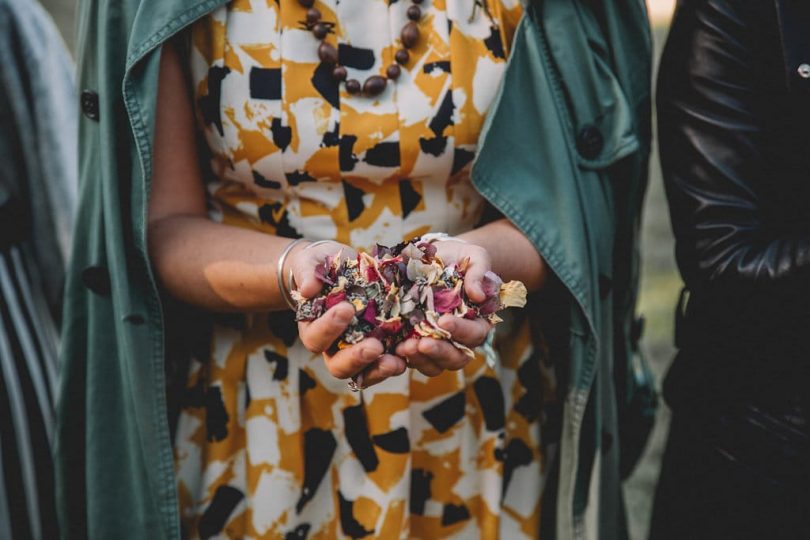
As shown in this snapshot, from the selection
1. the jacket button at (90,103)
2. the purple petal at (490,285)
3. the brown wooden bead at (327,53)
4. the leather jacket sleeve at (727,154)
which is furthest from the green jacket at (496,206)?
the purple petal at (490,285)

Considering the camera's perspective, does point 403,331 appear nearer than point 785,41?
Yes

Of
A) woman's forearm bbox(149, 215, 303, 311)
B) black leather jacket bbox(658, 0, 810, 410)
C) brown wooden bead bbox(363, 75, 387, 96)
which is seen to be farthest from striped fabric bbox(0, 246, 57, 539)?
black leather jacket bbox(658, 0, 810, 410)

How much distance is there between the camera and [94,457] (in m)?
1.96

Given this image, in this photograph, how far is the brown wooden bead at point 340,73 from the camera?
1.79 m

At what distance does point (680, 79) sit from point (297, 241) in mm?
939

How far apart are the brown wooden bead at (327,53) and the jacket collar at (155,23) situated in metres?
0.27

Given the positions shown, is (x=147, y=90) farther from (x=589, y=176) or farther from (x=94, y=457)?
(x=589, y=176)

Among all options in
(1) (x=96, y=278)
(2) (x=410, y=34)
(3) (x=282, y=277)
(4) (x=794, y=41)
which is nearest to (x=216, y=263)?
(3) (x=282, y=277)

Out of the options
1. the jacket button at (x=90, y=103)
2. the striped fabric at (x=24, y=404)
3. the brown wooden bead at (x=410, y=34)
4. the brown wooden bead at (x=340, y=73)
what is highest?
the brown wooden bead at (x=410, y=34)

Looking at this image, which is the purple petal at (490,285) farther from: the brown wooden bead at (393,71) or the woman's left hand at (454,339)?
the brown wooden bead at (393,71)

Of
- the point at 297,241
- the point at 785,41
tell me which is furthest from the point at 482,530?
the point at 785,41

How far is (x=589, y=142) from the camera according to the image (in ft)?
6.31

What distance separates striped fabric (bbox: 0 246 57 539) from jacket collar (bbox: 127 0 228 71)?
0.79 metres

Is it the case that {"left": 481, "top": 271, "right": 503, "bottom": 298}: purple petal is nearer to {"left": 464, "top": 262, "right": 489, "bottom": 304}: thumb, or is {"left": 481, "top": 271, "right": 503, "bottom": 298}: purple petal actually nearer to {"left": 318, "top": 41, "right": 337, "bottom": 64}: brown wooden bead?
{"left": 464, "top": 262, "right": 489, "bottom": 304}: thumb
